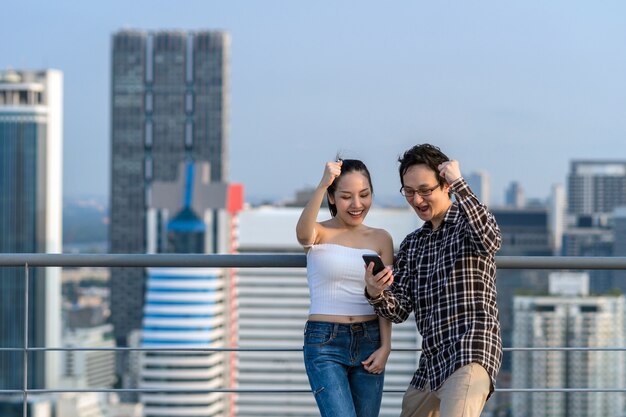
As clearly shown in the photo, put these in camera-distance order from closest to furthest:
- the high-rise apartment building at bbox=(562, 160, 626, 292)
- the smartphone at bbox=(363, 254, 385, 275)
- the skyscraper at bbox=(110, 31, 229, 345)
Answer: the smartphone at bbox=(363, 254, 385, 275), the high-rise apartment building at bbox=(562, 160, 626, 292), the skyscraper at bbox=(110, 31, 229, 345)

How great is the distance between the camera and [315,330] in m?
3.02

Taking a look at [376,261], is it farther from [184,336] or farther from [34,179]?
[34,179]

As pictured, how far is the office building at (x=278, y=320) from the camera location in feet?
238

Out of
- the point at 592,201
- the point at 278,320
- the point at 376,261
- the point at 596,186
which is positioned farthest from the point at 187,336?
the point at 376,261

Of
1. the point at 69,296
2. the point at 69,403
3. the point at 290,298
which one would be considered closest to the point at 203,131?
the point at 69,296

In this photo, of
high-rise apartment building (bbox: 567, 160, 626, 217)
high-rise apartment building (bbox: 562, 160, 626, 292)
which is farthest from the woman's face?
high-rise apartment building (bbox: 567, 160, 626, 217)

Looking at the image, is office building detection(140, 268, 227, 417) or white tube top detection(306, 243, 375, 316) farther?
office building detection(140, 268, 227, 417)

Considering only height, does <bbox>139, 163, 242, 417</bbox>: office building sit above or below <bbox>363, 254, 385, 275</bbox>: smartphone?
below

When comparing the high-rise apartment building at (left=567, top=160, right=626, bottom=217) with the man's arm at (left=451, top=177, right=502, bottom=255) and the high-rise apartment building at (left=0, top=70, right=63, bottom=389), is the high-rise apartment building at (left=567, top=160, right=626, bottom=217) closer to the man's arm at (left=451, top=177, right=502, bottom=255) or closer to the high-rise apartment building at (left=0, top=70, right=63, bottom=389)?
the high-rise apartment building at (left=0, top=70, right=63, bottom=389)

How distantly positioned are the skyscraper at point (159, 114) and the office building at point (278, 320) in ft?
106

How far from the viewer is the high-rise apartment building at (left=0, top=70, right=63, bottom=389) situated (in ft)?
343

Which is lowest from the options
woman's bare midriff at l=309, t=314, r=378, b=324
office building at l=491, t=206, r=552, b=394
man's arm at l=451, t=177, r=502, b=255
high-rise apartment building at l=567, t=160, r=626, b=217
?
office building at l=491, t=206, r=552, b=394

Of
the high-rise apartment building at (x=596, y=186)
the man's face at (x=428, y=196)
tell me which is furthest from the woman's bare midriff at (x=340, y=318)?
the high-rise apartment building at (x=596, y=186)

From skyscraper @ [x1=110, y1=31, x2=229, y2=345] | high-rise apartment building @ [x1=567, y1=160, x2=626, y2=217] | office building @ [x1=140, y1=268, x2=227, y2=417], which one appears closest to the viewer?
office building @ [x1=140, y1=268, x2=227, y2=417]
